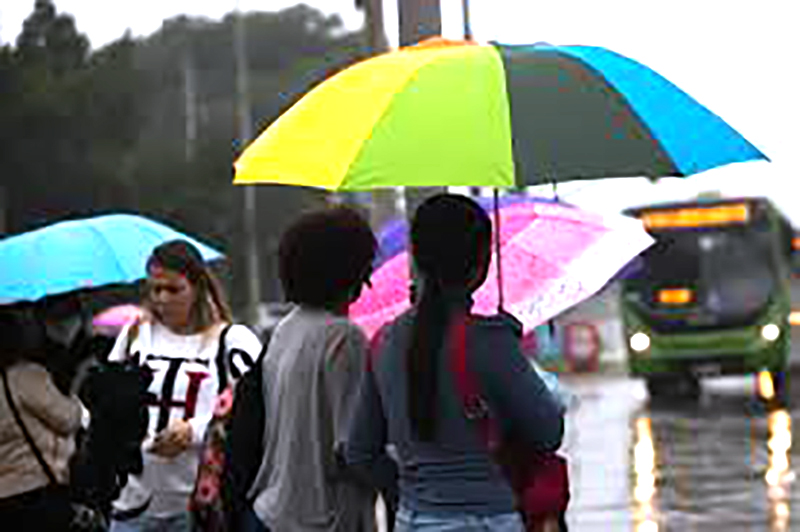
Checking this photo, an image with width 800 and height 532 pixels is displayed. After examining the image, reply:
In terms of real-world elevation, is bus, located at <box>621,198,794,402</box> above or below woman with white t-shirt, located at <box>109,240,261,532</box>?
below

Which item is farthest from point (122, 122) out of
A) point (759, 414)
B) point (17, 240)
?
point (17, 240)

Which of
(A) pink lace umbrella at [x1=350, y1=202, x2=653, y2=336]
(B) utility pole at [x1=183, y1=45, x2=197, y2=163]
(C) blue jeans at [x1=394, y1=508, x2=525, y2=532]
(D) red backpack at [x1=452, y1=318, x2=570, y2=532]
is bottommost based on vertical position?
(C) blue jeans at [x1=394, y1=508, x2=525, y2=532]

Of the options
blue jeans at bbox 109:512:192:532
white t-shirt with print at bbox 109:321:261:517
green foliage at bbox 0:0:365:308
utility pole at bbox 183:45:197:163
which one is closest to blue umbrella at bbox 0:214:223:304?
white t-shirt with print at bbox 109:321:261:517

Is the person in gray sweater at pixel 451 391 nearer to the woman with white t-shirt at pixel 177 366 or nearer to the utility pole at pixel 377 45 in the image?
the woman with white t-shirt at pixel 177 366

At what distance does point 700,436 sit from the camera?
784 inches

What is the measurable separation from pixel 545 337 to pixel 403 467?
82.6 inches

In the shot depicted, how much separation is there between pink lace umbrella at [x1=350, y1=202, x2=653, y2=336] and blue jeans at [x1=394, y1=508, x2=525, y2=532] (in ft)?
3.25

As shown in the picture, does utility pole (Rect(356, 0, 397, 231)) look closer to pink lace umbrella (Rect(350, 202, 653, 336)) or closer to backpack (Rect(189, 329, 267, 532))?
pink lace umbrella (Rect(350, 202, 653, 336))

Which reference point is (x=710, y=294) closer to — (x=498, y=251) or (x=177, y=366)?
(x=177, y=366)

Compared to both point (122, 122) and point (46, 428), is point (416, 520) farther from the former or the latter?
point (122, 122)

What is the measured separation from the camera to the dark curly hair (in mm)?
4566

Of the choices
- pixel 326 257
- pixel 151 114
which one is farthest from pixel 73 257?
pixel 151 114

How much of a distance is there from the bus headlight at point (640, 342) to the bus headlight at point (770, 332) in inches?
66.3

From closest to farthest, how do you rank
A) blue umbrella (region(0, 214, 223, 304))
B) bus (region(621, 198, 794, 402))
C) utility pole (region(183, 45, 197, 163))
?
1. blue umbrella (region(0, 214, 223, 304))
2. bus (region(621, 198, 794, 402))
3. utility pole (region(183, 45, 197, 163))
